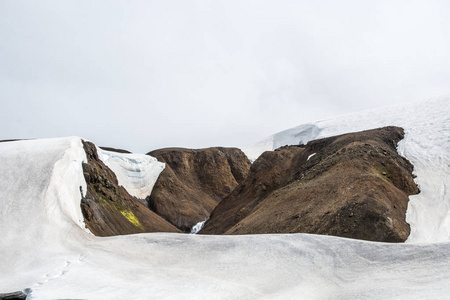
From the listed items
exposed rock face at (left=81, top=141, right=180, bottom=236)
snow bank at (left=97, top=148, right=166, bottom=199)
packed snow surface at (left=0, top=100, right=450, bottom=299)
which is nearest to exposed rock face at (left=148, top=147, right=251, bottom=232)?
snow bank at (left=97, top=148, right=166, bottom=199)

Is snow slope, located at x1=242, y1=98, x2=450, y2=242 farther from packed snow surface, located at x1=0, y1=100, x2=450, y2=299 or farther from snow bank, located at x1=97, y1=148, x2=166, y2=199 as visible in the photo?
snow bank, located at x1=97, y1=148, x2=166, y2=199

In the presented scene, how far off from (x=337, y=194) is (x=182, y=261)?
10819 millimetres

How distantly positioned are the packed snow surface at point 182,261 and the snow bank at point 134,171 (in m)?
24.4

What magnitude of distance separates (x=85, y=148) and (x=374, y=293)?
2117cm

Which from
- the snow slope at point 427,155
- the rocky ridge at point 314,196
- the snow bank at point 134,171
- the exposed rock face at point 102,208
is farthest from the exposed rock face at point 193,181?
the snow slope at point 427,155

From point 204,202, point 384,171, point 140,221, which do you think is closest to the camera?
point 384,171

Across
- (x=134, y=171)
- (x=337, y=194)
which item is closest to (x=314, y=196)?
(x=337, y=194)

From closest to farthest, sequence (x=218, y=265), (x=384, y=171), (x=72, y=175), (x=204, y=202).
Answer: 1. (x=218, y=265)
2. (x=72, y=175)
3. (x=384, y=171)
4. (x=204, y=202)

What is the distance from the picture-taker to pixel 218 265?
957cm

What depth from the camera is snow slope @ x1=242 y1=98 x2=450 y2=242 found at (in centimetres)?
1691

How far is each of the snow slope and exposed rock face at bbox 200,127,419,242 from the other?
0.70m

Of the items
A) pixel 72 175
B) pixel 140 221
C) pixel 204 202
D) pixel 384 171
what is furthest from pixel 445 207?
pixel 204 202

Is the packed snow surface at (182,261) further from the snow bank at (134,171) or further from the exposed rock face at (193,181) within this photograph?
the exposed rock face at (193,181)

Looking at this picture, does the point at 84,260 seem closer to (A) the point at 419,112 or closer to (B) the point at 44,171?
(B) the point at 44,171
